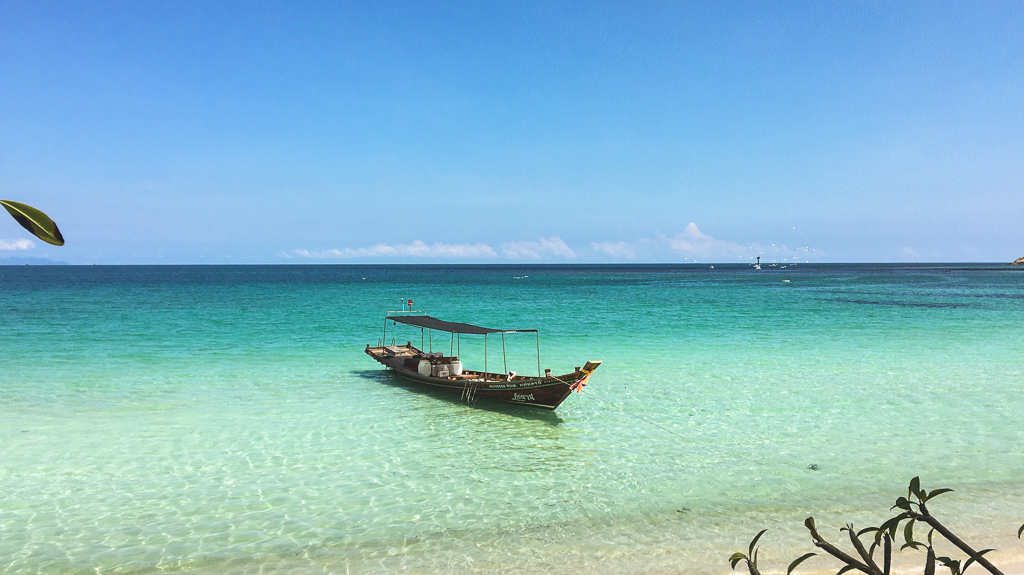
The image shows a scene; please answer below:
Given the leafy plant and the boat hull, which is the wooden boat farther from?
the leafy plant

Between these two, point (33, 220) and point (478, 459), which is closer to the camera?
point (33, 220)

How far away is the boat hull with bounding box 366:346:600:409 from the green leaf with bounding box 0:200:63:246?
47.4 ft

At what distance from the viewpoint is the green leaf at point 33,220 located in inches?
43.4

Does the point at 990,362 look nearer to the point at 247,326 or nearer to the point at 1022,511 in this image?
the point at 1022,511

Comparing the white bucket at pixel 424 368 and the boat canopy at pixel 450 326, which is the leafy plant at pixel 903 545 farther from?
the white bucket at pixel 424 368

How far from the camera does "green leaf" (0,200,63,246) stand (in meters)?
1.10

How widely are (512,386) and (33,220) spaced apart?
16.0 meters

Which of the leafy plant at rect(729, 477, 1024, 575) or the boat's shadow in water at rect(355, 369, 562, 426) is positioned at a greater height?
the leafy plant at rect(729, 477, 1024, 575)

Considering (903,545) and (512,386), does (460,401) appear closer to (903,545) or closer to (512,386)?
(512,386)

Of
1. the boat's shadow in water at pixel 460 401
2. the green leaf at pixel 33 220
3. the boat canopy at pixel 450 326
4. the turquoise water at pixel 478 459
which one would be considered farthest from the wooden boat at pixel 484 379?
the green leaf at pixel 33 220

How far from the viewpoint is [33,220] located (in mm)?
1166

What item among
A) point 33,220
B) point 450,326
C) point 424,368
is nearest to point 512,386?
point 424,368

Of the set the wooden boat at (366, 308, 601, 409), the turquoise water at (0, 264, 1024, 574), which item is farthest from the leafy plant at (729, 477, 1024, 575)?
the wooden boat at (366, 308, 601, 409)

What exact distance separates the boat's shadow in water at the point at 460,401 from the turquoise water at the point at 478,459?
208mm
